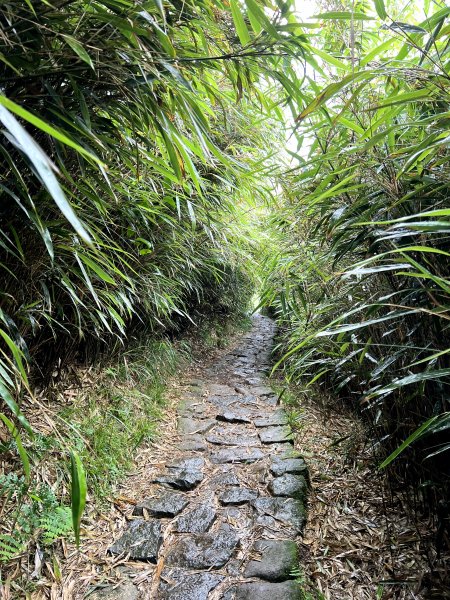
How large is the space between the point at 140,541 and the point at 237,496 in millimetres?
566

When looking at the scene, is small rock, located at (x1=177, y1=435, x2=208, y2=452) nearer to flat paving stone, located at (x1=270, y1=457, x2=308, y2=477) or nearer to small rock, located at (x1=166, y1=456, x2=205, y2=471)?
small rock, located at (x1=166, y1=456, x2=205, y2=471)

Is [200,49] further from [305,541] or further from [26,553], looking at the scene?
[305,541]

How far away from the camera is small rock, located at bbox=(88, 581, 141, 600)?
1.22 meters

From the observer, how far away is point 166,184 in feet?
5.37

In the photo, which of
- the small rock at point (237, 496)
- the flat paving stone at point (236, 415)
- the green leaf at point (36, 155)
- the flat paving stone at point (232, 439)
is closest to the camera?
the green leaf at point (36, 155)

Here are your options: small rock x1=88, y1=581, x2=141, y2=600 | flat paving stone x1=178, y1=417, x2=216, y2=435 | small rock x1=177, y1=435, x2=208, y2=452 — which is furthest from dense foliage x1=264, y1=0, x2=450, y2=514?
flat paving stone x1=178, y1=417, x2=216, y2=435

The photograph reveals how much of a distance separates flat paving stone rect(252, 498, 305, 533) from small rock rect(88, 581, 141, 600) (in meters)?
0.68

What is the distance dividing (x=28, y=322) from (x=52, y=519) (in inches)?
30.2

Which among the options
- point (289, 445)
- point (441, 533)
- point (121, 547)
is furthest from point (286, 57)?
point (289, 445)

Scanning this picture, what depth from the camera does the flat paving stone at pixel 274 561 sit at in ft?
4.24

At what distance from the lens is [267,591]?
48.1 inches


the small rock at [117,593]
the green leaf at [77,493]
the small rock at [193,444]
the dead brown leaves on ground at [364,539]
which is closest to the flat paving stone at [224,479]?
the small rock at [193,444]

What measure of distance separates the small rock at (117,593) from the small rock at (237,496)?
2.11ft

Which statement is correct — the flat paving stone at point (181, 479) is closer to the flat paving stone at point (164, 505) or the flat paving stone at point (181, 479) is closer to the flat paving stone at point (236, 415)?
the flat paving stone at point (164, 505)
